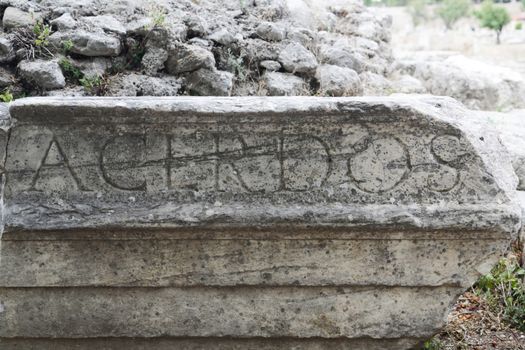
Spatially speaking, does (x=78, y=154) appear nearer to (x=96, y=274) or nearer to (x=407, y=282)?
(x=96, y=274)

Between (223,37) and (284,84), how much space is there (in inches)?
20.6

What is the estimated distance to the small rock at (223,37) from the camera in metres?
4.48

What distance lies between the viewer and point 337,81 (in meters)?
5.00

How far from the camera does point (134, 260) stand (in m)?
2.42

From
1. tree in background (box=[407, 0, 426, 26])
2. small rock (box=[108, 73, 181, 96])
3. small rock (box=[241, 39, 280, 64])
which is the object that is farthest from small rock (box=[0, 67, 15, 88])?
tree in background (box=[407, 0, 426, 26])

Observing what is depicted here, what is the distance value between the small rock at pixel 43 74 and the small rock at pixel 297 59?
164 cm

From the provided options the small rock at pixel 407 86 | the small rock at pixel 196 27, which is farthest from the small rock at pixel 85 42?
the small rock at pixel 407 86

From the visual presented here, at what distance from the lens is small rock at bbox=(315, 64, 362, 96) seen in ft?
16.3

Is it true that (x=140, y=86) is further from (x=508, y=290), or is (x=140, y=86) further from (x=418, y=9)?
(x=418, y=9)

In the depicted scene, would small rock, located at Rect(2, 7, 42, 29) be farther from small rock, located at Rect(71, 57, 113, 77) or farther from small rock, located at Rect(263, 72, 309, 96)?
small rock, located at Rect(263, 72, 309, 96)

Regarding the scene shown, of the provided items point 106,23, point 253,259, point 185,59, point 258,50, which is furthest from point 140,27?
point 253,259

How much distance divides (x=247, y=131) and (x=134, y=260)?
0.62 meters

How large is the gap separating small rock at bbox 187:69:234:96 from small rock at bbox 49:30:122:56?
1.73 feet

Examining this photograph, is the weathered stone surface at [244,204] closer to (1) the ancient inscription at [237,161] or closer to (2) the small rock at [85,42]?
(1) the ancient inscription at [237,161]
